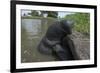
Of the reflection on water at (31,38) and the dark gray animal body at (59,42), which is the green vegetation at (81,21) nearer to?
the dark gray animal body at (59,42)

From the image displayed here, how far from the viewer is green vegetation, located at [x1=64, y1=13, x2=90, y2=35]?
1994mm

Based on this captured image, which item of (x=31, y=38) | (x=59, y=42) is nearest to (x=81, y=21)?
(x=59, y=42)

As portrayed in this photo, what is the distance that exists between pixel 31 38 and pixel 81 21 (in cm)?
61

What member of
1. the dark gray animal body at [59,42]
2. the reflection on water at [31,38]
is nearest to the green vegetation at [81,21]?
the dark gray animal body at [59,42]

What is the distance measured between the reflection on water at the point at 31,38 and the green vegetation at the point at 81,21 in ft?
1.13

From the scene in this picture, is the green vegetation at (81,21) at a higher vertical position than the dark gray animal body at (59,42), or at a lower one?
higher

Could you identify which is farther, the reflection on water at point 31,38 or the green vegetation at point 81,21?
the green vegetation at point 81,21

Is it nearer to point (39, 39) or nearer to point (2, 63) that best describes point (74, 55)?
point (39, 39)

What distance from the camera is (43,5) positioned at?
6.15 feet

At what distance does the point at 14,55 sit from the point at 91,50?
0.89m

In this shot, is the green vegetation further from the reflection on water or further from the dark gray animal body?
the reflection on water

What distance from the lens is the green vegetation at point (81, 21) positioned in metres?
1.99

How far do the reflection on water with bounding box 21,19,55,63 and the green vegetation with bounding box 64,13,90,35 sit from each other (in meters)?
0.34

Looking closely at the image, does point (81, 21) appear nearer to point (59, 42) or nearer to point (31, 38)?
point (59, 42)
